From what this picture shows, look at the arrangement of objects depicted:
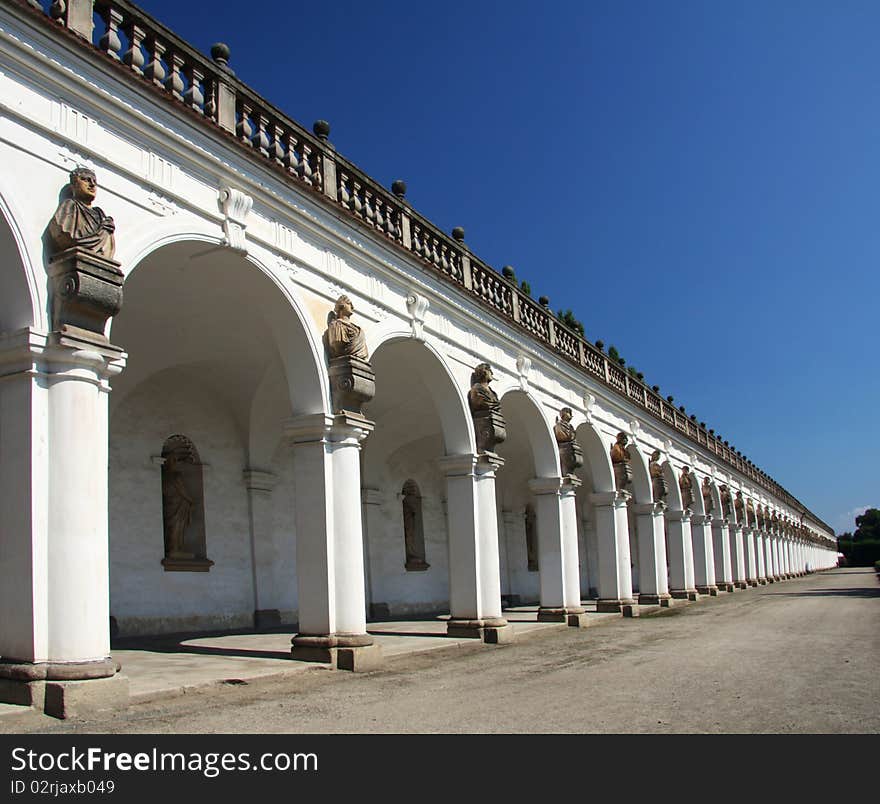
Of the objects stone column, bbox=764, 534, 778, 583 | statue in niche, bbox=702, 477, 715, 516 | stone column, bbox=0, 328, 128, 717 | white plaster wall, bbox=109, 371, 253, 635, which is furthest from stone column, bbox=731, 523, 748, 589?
stone column, bbox=0, 328, 128, 717

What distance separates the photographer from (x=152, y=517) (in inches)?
575

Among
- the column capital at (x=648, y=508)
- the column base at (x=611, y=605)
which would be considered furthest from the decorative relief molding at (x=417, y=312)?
the column capital at (x=648, y=508)

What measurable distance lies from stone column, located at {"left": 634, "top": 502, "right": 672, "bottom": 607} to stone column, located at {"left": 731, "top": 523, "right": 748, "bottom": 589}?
1553 cm

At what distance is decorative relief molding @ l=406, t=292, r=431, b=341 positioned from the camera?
47.2 ft

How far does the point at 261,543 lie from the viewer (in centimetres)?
1667

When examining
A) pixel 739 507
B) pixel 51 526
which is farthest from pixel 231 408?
pixel 739 507

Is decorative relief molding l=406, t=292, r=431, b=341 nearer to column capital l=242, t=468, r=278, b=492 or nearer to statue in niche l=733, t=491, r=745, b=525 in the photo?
column capital l=242, t=468, r=278, b=492

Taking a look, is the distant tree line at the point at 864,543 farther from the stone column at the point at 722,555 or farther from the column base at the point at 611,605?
the column base at the point at 611,605

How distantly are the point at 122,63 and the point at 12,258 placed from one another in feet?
8.29

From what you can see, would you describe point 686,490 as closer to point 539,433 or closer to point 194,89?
point 539,433

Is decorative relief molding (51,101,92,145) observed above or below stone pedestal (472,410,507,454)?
above

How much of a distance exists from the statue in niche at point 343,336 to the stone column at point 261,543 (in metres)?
5.43

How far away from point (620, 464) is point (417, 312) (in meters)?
10.6

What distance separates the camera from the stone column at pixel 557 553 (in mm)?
18672
